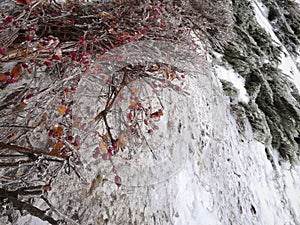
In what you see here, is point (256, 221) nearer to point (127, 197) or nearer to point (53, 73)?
point (127, 197)

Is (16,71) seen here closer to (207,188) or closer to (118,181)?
(118,181)

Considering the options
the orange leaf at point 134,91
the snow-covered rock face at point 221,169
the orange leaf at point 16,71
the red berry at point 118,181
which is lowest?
the snow-covered rock face at point 221,169

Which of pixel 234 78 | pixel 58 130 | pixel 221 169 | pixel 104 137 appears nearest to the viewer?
pixel 58 130

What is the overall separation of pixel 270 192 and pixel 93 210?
284 cm

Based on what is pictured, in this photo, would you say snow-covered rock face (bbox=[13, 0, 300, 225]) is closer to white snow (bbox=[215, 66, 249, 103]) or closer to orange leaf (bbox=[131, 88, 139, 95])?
white snow (bbox=[215, 66, 249, 103])

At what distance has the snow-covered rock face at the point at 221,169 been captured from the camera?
1.51m

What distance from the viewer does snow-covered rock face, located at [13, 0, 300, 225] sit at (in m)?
1.51

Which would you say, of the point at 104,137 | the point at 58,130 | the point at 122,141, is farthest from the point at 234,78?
the point at 58,130

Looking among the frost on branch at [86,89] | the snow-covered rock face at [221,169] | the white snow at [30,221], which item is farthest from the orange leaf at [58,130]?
the white snow at [30,221]

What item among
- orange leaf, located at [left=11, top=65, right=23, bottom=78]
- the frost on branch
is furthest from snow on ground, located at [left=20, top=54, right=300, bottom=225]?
orange leaf, located at [left=11, top=65, right=23, bottom=78]

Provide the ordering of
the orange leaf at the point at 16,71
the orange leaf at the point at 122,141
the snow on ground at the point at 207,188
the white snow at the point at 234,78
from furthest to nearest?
the white snow at the point at 234,78
the orange leaf at the point at 122,141
the snow on ground at the point at 207,188
the orange leaf at the point at 16,71

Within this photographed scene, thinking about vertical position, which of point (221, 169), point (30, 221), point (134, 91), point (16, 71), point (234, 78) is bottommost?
point (221, 169)

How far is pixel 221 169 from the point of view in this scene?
265 centimetres

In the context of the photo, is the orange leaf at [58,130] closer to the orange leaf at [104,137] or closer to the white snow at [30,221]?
the orange leaf at [104,137]
